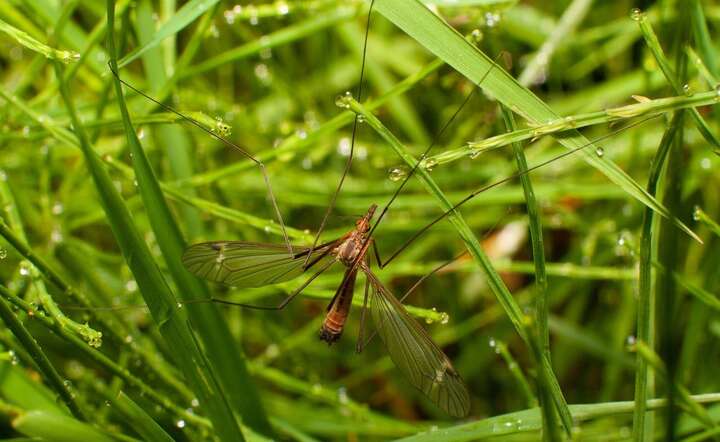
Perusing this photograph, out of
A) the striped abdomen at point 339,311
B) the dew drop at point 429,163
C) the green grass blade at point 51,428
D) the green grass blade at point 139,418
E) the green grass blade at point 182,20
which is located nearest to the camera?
the green grass blade at point 51,428

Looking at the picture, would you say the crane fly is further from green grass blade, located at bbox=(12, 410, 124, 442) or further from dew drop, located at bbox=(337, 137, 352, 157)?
dew drop, located at bbox=(337, 137, 352, 157)

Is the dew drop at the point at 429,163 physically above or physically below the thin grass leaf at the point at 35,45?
below

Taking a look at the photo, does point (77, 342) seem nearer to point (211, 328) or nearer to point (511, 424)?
point (211, 328)

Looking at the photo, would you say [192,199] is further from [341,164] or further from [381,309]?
[341,164]

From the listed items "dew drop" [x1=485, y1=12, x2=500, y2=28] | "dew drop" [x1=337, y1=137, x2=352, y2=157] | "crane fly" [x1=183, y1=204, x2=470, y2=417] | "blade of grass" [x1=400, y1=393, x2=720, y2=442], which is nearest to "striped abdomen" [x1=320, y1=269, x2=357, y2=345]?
"crane fly" [x1=183, y1=204, x2=470, y2=417]

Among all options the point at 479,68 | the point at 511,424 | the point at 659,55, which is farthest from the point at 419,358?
the point at 659,55

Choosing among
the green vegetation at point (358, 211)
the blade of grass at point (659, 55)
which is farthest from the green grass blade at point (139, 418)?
the blade of grass at point (659, 55)

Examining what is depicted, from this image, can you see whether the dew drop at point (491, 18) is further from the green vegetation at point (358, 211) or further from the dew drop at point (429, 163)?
the dew drop at point (429, 163)

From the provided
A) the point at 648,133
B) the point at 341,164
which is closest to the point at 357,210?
the point at 341,164
